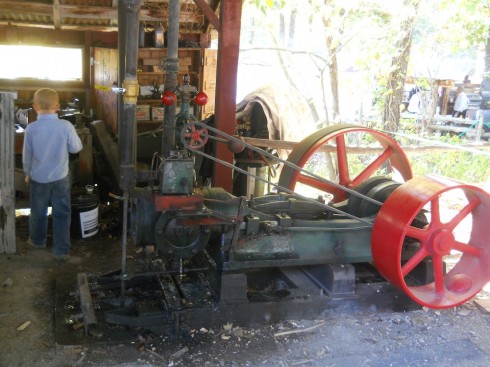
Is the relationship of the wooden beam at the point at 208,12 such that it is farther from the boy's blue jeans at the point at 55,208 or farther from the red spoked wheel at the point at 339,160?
the boy's blue jeans at the point at 55,208

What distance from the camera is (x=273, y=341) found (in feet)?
10.9

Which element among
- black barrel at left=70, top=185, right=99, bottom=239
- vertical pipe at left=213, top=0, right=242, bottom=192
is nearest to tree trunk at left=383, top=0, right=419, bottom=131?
vertical pipe at left=213, top=0, right=242, bottom=192

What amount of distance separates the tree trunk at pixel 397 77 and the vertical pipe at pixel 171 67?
5711 mm

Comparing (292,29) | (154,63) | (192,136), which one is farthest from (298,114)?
(292,29)

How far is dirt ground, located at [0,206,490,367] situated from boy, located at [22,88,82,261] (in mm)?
500

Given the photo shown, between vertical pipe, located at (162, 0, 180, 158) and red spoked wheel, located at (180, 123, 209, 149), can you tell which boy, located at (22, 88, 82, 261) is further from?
red spoked wheel, located at (180, 123, 209, 149)

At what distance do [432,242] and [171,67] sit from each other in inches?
77.1

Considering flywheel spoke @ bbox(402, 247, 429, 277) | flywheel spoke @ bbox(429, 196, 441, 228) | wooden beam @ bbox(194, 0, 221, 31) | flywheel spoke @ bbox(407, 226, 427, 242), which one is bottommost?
flywheel spoke @ bbox(402, 247, 429, 277)

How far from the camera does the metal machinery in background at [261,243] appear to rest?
322 cm

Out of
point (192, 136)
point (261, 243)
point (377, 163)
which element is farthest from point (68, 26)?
point (261, 243)

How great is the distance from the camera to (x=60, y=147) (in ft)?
13.8

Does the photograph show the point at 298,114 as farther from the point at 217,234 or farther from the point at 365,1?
the point at 217,234

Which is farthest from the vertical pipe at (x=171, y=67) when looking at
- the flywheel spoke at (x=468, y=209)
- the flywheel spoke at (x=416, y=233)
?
the flywheel spoke at (x=468, y=209)

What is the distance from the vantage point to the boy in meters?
4.16
